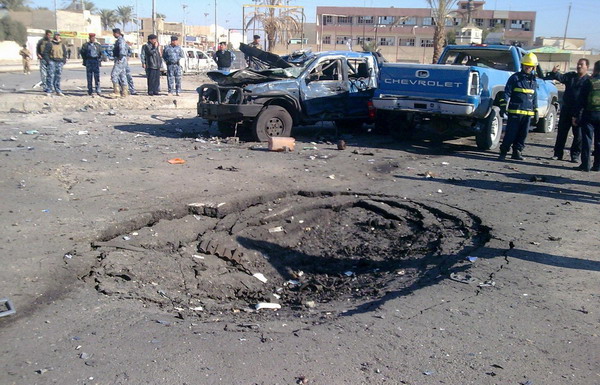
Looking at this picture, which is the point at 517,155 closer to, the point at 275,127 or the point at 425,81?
the point at 425,81

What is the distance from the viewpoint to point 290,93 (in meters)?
11.6

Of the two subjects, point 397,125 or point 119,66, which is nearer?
point 397,125

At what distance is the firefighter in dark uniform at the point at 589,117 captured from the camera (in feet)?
30.1

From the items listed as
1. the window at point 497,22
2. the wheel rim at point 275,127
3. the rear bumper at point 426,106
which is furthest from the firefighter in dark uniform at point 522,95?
the window at point 497,22

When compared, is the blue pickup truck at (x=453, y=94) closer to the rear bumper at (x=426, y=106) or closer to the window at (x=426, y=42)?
the rear bumper at (x=426, y=106)

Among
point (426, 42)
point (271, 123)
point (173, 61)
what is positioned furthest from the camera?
point (426, 42)

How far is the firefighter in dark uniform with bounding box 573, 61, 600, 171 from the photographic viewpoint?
30.1 feet

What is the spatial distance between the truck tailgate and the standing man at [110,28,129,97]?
848cm

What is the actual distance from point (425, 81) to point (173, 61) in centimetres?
943

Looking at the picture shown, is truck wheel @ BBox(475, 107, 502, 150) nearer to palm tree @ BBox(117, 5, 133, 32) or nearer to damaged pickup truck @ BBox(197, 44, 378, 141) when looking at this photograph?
damaged pickup truck @ BBox(197, 44, 378, 141)

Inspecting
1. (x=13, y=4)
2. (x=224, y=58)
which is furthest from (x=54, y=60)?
(x=13, y=4)

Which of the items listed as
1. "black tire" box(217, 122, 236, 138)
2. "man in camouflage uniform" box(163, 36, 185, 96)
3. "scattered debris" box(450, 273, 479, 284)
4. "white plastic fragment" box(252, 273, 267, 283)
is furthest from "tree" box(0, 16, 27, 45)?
"scattered debris" box(450, 273, 479, 284)

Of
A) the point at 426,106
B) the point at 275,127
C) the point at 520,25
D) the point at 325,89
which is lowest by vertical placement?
the point at 275,127

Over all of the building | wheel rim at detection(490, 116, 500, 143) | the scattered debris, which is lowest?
the scattered debris
